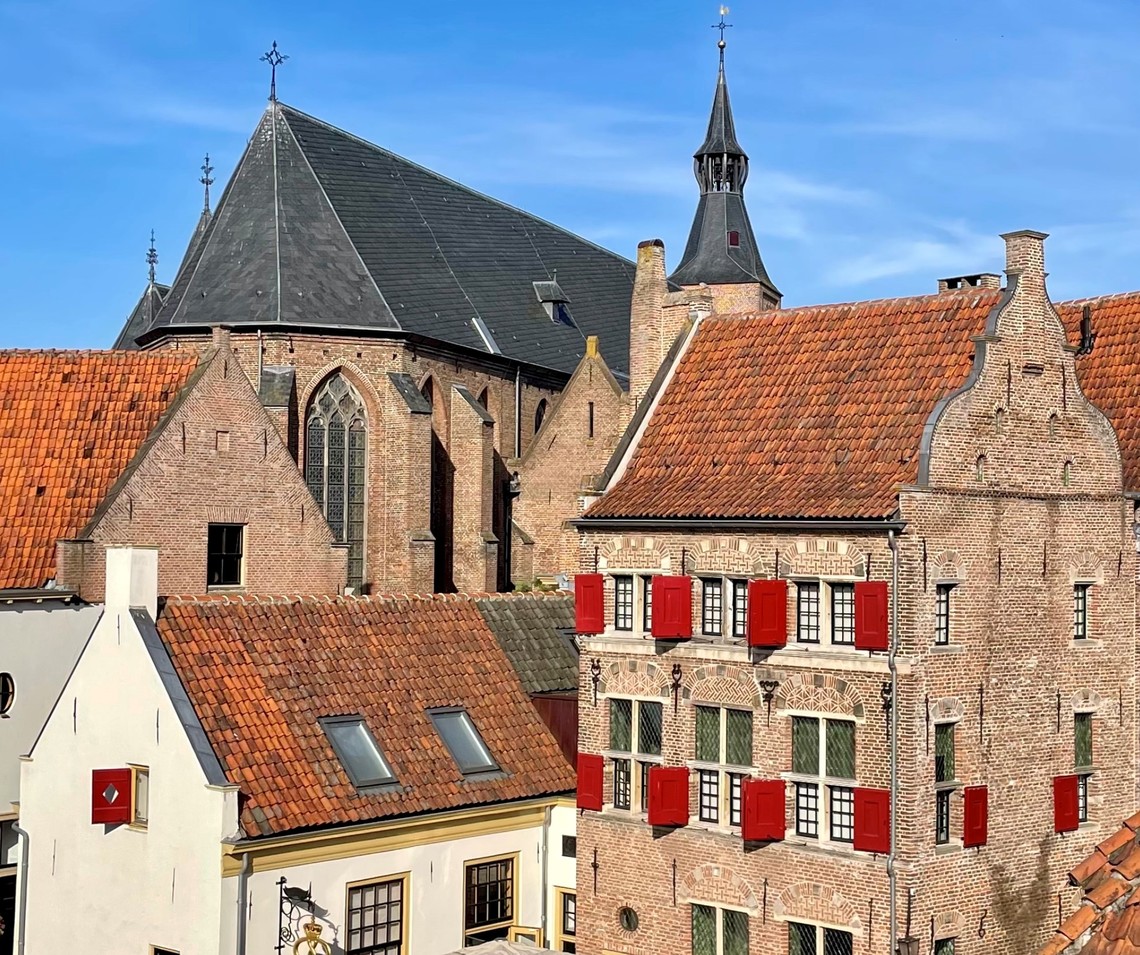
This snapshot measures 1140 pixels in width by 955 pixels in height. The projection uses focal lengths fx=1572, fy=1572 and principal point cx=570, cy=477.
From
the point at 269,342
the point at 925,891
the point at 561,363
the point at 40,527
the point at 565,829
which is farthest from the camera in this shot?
the point at 561,363

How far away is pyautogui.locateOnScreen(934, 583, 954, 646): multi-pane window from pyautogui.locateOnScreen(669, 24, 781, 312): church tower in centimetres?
3599

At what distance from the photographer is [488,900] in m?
21.3

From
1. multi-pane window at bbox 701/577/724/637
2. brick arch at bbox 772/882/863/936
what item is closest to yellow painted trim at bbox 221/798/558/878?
multi-pane window at bbox 701/577/724/637

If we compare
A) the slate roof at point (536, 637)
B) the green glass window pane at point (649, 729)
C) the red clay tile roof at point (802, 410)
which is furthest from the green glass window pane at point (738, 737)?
the slate roof at point (536, 637)

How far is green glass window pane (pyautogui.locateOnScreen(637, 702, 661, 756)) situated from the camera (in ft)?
68.5

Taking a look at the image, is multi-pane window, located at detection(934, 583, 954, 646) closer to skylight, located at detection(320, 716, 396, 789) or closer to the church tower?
skylight, located at detection(320, 716, 396, 789)

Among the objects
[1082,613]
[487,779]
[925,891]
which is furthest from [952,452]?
[487,779]

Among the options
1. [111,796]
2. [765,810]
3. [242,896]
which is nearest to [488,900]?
[242,896]

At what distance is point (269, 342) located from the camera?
123ft

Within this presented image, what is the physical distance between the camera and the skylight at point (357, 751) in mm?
20188

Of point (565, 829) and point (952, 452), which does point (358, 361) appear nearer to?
point (565, 829)

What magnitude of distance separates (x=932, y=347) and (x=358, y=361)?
20705mm

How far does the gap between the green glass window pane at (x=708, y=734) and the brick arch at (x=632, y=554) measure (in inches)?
77.8

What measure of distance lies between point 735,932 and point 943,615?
15.8 feet
